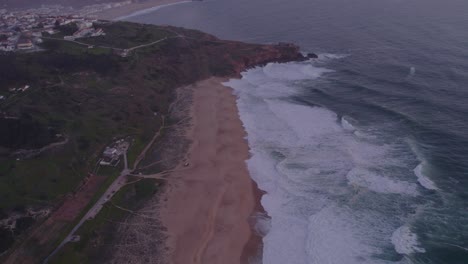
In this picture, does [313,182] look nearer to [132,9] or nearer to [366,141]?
[366,141]

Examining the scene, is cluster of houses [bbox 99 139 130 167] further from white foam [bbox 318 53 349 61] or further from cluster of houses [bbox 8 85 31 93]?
white foam [bbox 318 53 349 61]

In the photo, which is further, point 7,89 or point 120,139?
point 7,89

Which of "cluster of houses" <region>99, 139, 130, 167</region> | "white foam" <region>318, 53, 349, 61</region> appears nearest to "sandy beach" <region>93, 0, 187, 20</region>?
"white foam" <region>318, 53, 349, 61</region>

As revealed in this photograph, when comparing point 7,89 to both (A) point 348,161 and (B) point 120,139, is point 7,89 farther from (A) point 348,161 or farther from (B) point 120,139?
(A) point 348,161

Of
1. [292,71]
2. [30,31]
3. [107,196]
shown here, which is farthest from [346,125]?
[30,31]

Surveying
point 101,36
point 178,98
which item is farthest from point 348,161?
point 101,36

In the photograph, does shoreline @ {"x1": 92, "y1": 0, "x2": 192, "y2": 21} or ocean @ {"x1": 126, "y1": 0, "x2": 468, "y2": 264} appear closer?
ocean @ {"x1": 126, "y1": 0, "x2": 468, "y2": 264}
